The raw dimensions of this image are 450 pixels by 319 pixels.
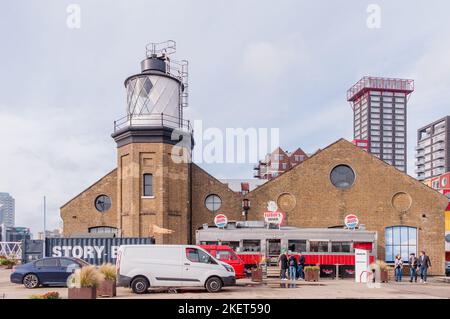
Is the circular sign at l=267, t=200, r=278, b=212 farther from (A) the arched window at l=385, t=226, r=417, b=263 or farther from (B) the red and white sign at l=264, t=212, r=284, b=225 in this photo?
(A) the arched window at l=385, t=226, r=417, b=263

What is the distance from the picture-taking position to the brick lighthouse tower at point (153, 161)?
30156 mm

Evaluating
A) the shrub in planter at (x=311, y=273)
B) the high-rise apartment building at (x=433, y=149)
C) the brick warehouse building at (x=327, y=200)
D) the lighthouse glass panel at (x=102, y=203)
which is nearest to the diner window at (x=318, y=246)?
the shrub in planter at (x=311, y=273)

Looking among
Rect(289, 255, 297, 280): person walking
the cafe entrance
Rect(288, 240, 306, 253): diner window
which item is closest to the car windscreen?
Rect(289, 255, 297, 280): person walking

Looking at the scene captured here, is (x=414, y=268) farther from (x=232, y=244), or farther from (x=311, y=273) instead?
(x=232, y=244)

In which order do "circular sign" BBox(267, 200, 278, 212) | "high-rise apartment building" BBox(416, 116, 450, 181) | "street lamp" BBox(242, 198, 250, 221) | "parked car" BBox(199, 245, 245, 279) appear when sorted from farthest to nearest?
"high-rise apartment building" BBox(416, 116, 450, 181) < "street lamp" BBox(242, 198, 250, 221) < "circular sign" BBox(267, 200, 278, 212) < "parked car" BBox(199, 245, 245, 279)

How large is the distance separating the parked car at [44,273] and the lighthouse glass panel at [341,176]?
20753mm

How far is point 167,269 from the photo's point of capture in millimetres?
18000

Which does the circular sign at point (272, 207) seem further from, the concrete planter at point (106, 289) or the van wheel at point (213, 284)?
the concrete planter at point (106, 289)

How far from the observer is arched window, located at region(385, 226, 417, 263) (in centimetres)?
3386

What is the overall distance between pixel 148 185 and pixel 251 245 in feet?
26.3

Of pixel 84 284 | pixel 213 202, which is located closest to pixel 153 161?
pixel 213 202

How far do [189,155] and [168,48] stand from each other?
28.4ft

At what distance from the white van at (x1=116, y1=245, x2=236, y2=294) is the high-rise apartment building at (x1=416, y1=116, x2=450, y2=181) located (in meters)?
134

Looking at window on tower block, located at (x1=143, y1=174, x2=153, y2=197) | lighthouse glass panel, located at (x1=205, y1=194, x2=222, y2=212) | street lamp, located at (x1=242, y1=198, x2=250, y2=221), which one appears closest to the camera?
window on tower block, located at (x1=143, y1=174, x2=153, y2=197)
